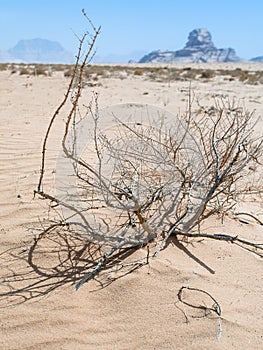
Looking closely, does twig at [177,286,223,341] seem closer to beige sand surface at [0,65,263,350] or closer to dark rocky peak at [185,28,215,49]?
beige sand surface at [0,65,263,350]

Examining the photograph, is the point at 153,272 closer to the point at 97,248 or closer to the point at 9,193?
the point at 97,248

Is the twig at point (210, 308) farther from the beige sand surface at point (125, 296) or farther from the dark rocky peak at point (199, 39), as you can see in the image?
the dark rocky peak at point (199, 39)

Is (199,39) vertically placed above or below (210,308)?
above

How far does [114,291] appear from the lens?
218 cm

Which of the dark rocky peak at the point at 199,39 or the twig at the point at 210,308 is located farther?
the dark rocky peak at the point at 199,39

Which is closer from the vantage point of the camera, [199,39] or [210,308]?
[210,308]

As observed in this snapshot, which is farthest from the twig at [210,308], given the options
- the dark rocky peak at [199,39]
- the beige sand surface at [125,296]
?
the dark rocky peak at [199,39]

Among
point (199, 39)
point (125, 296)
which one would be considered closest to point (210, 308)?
point (125, 296)

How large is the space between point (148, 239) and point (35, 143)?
2.98 metres

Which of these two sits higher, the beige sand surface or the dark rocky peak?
the dark rocky peak

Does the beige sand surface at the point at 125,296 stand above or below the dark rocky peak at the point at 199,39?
below

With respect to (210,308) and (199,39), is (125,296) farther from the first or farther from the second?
(199,39)

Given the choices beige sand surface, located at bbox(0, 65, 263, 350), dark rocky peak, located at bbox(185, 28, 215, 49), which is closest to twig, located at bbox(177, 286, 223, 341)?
beige sand surface, located at bbox(0, 65, 263, 350)

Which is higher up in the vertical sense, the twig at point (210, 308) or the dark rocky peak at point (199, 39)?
the dark rocky peak at point (199, 39)
